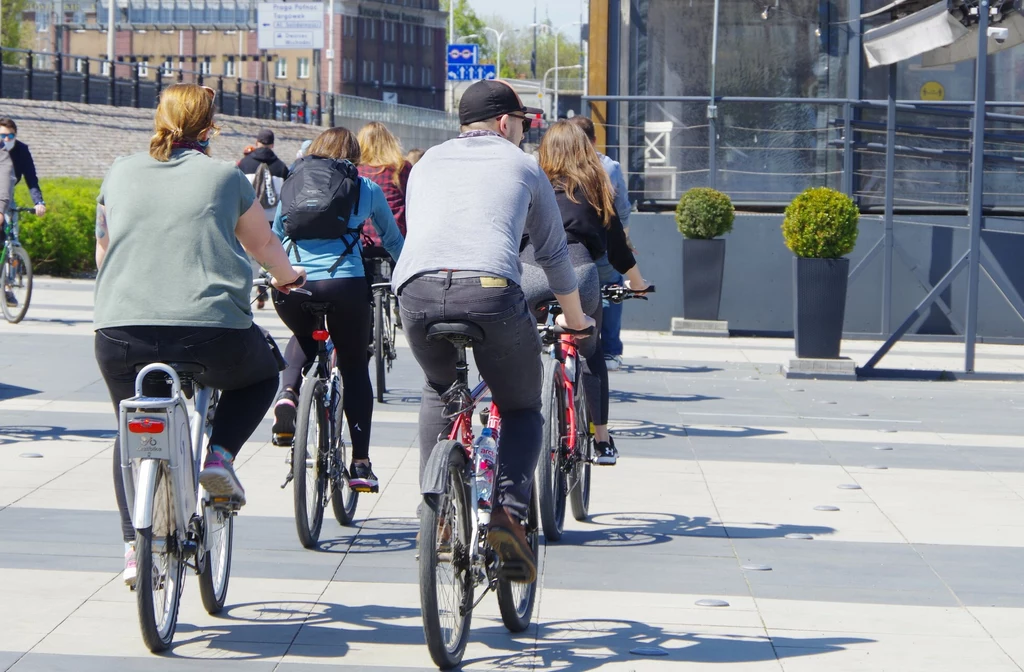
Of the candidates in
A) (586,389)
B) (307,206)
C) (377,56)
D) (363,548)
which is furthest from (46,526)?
(377,56)

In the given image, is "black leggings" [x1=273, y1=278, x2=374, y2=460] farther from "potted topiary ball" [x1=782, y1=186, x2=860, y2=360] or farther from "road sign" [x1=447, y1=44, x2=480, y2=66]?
"road sign" [x1=447, y1=44, x2=480, y2=66]

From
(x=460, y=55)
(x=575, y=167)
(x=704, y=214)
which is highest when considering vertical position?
(x=460, y=55)

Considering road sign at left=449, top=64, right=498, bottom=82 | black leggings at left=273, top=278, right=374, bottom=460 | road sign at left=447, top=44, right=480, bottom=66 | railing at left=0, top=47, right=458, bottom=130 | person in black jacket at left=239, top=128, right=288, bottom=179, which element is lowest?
black leggings at left=273, top=278, right=374, bottom=460

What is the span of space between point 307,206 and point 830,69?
1094 cm

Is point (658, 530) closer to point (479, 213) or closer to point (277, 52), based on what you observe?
point (479, 213)

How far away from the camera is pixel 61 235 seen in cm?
1848

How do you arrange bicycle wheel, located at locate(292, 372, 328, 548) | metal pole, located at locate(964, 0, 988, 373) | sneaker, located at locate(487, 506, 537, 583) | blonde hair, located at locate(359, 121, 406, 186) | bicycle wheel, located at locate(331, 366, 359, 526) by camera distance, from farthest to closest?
metal pole, located at locate(964, 0, 988, 373), blonde hair, located at locate(359, 121, 406, 186), bicycle wheel, located at locate(331, 366, 359, 526), bicycle wheel, located at locate(292, 372, 328, 548), sneaker, located at locate(487, 506, 537, 583)

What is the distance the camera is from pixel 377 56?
385 feet

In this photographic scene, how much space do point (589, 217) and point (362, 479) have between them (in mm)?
1563

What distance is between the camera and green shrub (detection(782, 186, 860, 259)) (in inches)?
453

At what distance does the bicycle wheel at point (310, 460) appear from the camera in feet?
18.8

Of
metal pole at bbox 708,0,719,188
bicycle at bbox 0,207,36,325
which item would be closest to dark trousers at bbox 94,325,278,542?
bicycle at bbox 0,207,36,325

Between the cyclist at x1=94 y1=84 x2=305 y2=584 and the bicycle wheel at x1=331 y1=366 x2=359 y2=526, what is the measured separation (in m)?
1.52

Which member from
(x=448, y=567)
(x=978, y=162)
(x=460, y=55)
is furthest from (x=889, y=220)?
(x=460, y=55)
